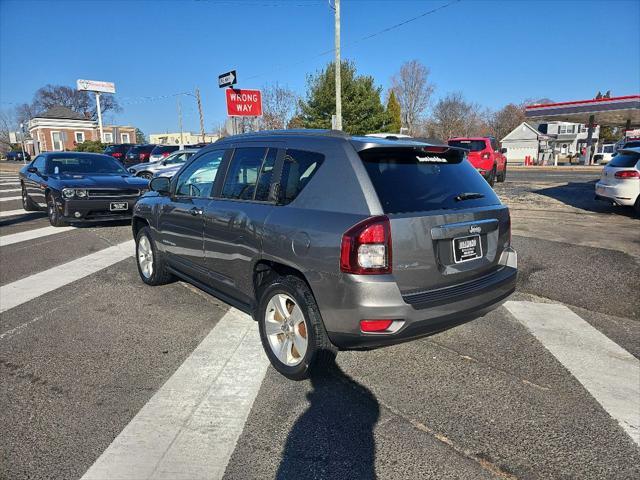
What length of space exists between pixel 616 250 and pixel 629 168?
3.93m

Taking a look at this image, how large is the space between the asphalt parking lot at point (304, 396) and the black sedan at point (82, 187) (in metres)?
3.75

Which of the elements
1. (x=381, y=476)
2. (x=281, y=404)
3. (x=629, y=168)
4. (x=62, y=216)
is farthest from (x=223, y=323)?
(x=629, y=168)

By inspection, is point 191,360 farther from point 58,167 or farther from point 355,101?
point 355,101

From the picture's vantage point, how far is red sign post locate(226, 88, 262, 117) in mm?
19097

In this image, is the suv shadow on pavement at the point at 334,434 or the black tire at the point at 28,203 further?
the black tire at the point at 28,203

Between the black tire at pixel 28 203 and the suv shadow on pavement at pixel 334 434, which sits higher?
the black tire at pixel 28 203

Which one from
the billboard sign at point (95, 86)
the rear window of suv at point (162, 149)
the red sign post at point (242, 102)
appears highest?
the billboard sign at point (95, 86)

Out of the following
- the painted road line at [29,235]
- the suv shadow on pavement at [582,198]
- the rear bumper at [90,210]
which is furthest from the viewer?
the suv shadow on pavement at [582,198]

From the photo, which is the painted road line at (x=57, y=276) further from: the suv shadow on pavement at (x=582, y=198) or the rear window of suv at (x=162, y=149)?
the rear window of suv at (x=162, y=149)

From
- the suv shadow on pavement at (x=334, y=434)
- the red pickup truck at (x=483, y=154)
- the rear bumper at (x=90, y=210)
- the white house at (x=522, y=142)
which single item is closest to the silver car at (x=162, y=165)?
the rear bumper at (x=90, y=210)

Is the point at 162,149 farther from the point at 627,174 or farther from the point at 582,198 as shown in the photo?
the point at 627,174

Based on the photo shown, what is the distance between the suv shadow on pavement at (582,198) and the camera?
1116cm

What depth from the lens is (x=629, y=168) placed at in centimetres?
974

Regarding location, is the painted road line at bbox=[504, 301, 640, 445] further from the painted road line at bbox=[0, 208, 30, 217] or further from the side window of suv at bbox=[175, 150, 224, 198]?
the painted road line at bbox=[0, 208, 30, 217]
